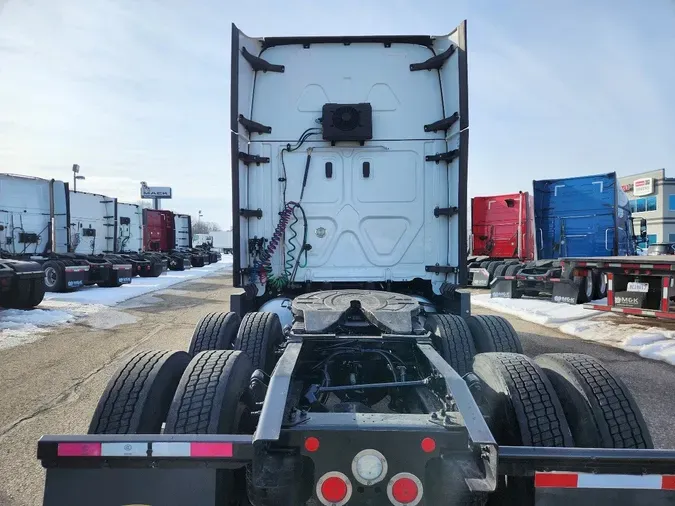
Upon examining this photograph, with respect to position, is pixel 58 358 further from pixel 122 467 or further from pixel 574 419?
pixel 574 419

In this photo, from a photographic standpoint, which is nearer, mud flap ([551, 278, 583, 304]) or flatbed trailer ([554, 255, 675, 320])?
flatbed trailer ([554, 255, 675, 320])

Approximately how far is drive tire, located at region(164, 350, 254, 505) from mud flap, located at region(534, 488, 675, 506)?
1.33m

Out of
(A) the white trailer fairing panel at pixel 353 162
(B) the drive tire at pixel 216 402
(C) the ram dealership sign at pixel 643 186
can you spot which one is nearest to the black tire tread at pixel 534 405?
(B) the drive tire at pixel 216 402

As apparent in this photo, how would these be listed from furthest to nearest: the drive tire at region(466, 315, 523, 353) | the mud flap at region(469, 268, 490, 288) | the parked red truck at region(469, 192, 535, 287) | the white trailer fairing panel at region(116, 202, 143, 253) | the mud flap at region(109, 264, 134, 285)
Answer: the white trailer fairing panel at region(116, 202, 143, 253), the mud flap at region(109, 264, 134, 285), the mud flap at region(469, 268, 490, 288), the parked red truck at region(469, 192, 535, 287), the drive tire at region(466, 315, 523, 353)

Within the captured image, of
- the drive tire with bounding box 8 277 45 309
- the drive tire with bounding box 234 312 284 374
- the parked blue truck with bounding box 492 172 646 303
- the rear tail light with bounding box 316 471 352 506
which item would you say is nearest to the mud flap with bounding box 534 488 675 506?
the rear tail light with bounding box 316 471 352 506

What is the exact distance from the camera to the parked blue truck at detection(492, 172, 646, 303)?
12.3 m

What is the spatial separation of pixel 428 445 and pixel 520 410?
2.45ft

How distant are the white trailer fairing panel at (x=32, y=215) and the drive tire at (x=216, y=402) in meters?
13.8

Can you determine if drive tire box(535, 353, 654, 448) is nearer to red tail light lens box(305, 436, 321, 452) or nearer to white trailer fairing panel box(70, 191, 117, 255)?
red tail light lens box(305, 436, 321, 452)

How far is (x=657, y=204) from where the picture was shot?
131 ft

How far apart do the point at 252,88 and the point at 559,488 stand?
468 cm

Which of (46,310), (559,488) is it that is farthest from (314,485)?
(46,310)

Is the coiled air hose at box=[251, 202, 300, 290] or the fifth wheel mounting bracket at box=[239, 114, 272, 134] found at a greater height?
the fifth wheel mounting bracket at box=[239, 114, 272, 134]

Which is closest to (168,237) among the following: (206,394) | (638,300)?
(638,300)
